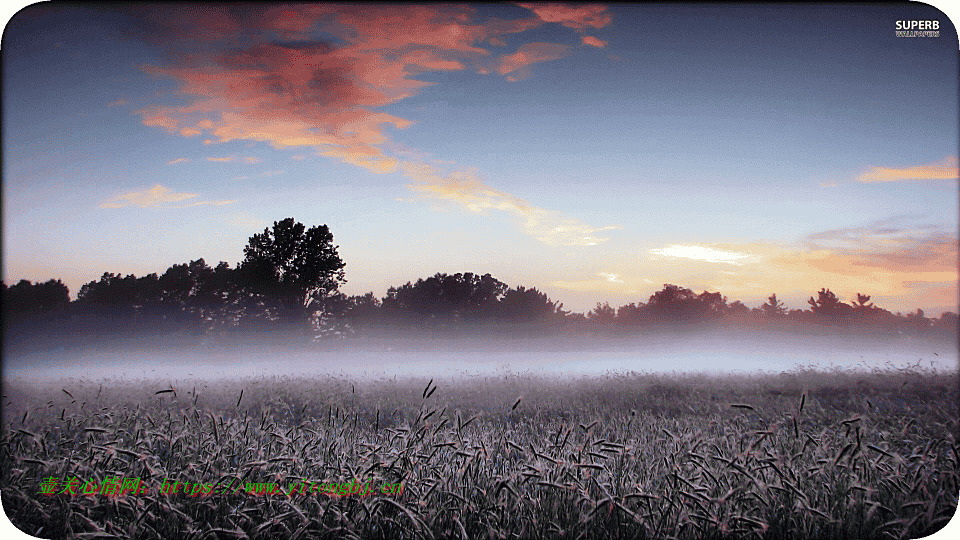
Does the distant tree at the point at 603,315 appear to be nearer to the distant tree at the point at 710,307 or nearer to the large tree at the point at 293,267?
the distant tree at the point at 710,307

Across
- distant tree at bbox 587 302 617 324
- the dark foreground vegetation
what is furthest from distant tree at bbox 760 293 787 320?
distant tree at bbox 587 302 617 324

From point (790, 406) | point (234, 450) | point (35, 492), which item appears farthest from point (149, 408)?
point (790, 406)

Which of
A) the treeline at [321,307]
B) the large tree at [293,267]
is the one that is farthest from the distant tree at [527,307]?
the large tree at [293,267]

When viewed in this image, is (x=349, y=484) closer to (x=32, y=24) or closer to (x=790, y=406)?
(x=32, y=24)

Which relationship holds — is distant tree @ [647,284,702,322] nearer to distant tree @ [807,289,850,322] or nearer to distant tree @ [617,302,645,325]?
distant tree @ [617,302,645,325]

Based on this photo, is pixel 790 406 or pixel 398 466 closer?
pixel 398 466
